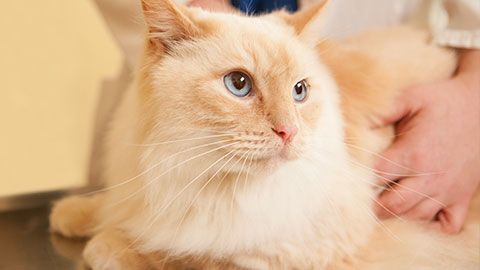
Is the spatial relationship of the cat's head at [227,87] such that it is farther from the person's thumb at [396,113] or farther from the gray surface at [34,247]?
the gray surface at [34,247]

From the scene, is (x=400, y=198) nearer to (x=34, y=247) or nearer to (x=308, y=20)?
(x=308, y=20)

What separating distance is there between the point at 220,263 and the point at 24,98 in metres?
1.18

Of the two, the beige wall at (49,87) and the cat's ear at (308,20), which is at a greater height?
the cat's ear at (308,20)

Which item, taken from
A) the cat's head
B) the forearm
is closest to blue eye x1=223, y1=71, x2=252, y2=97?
the cat's head

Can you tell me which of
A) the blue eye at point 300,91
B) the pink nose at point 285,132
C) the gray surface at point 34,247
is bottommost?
the gray surface at point 34,247

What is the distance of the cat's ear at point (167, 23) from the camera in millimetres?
849

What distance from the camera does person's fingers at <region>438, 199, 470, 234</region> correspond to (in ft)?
3.87

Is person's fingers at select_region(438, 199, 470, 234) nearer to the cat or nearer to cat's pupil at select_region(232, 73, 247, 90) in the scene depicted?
the cat

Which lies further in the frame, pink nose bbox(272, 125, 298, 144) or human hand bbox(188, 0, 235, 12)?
human hand bbox(188, 0, 235, 12)

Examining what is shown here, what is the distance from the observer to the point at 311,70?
1.00 m

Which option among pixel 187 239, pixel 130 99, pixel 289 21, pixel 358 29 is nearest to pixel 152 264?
pixel 187 239

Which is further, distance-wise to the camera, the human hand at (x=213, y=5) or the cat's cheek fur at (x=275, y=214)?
the human hand at (x=213, y=5)

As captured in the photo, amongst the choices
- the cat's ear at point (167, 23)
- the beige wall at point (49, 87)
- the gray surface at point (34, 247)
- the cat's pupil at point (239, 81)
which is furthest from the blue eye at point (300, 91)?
the beige wall at point (49, 87)

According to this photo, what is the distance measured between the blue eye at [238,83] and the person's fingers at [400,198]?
0.45m
